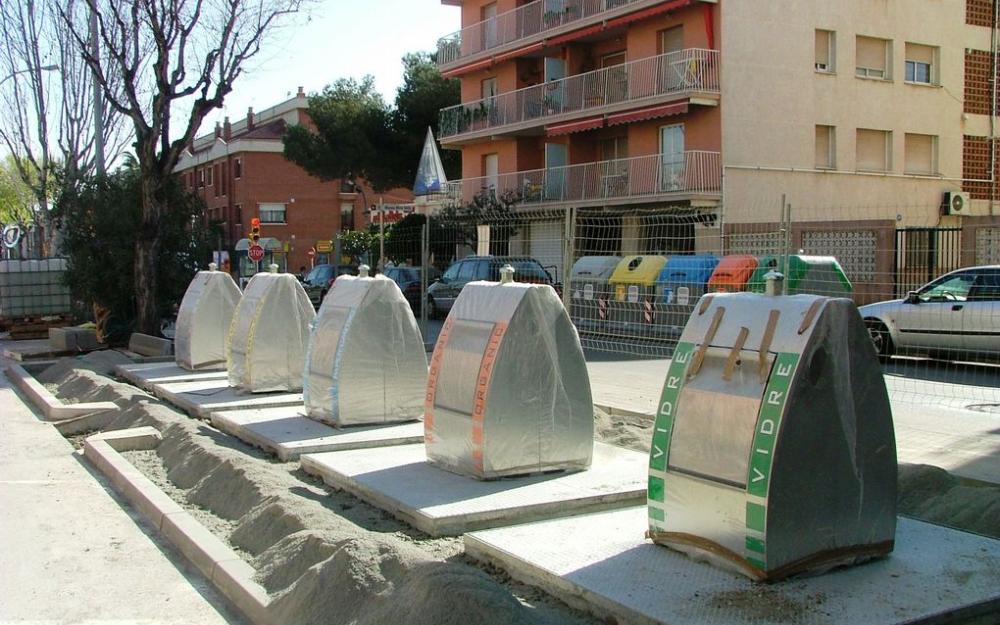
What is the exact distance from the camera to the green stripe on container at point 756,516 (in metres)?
4.54

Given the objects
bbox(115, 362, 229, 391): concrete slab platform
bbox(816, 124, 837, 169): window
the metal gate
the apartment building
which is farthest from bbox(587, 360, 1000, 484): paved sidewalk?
bbox(816, 124, 837, 169): window

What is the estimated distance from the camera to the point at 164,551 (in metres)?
6.29

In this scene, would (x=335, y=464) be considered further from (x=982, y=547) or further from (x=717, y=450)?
(x=982, y=547)

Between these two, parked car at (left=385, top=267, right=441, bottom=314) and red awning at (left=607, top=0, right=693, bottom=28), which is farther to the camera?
red awning at (left=607, top=0, right=693, bottom=28)

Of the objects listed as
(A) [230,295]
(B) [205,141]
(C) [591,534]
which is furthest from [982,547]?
(B) [205,141]

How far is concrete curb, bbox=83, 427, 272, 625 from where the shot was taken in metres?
5.22

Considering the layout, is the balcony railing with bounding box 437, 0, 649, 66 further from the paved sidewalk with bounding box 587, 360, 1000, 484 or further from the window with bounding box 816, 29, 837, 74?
the paved sidewalk with bounding box 587, 360, 1000, 484

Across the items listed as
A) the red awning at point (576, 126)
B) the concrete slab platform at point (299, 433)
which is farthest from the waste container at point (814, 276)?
the red awning at point (576, 126)

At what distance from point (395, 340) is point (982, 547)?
539 cm

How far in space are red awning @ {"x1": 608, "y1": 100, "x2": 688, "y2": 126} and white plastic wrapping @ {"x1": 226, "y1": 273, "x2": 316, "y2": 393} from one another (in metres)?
20.5

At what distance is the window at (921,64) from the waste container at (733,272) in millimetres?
21843

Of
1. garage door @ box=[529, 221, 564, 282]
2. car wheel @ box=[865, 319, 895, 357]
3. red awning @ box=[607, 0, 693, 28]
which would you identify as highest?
red awning @ box=[607, 0, 693, 28]

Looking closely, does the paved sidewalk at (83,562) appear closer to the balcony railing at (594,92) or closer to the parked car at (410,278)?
the parked car at (410,278)

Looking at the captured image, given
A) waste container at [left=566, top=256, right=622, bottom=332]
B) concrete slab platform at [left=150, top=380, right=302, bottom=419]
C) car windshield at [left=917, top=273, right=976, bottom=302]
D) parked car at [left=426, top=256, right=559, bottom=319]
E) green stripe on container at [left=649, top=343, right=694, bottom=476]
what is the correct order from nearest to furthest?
green stripe on container at [left=649, top=343, right=694, bottom=476] < concrete slab platform at [left=150, top=380, right=302, bottom=419] < waste container at [left=566, top=256, right=622, bottom=332] < car windshield at [left=917, top=273, right=976, bottom=302] < parked car at [left=426, top=256, right=559, bottom=319]
